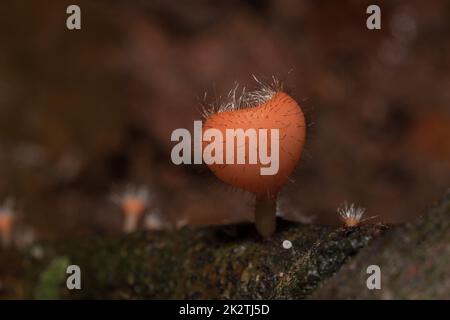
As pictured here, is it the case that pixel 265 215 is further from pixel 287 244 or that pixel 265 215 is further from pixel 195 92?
pixel 195 92

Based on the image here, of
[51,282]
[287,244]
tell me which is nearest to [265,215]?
[287,244]

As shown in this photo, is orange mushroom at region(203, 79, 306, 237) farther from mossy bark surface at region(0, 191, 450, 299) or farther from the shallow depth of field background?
the shallow depth of field background

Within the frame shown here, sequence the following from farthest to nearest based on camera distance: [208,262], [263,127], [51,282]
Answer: [51,282], [208,262], [263,127]

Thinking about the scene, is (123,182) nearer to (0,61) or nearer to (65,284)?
(0,61)

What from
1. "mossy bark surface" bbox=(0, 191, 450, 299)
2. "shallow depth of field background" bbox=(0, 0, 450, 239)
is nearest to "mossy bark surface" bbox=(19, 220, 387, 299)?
"mossy bark surface" bbox=(0, 191, 450, 299)

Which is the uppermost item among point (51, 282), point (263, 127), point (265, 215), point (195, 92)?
point (195, 92)
